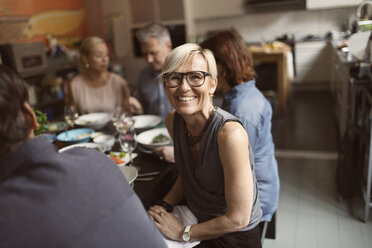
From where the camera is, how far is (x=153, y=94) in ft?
8.76

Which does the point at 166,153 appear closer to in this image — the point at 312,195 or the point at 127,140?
the point at 127,140

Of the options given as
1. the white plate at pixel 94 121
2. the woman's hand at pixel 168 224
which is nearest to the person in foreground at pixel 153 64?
the white plate at pixel 94 121

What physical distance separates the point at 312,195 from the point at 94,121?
1737mm

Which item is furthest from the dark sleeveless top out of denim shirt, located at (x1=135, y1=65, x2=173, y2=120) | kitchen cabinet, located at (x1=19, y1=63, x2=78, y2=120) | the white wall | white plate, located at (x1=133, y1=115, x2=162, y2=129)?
the white wall

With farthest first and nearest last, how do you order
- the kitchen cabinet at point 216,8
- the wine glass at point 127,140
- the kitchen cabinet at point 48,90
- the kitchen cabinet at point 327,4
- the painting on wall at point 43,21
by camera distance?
the kitchen cabinet at point 216,8 < the kitchen cabinet at point 327,4 < the kitchen cabinet at point 48,90 < the painting on wall at point 43,21 < the wine glass at point 127,140

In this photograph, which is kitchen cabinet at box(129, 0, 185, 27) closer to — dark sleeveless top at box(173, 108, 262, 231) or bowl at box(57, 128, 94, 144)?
bowl at box(57, 128, 94, 144)

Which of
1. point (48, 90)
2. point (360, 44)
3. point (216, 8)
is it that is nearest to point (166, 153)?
point (360, 44)

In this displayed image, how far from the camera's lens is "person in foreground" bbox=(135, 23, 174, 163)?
8.04 feet

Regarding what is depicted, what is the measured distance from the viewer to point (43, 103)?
4.22m

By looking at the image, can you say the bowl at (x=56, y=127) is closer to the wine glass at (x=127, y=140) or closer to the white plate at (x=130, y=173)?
the wine glass at (x=127, y=140)

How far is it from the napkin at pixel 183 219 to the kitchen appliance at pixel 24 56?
305 cm

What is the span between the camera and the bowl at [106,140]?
69.7 inches

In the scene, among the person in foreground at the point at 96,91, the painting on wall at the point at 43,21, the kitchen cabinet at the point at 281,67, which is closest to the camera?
the person in foreground at the point at 96,91

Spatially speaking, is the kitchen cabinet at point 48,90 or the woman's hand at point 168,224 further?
the kitchen cabinet at point 48,90
